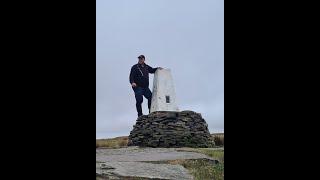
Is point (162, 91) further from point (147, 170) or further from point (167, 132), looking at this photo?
point (147, 170)

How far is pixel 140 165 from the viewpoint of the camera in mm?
6605

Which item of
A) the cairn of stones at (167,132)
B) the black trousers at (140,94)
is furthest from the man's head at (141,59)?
the cairn of stones at (167,132)

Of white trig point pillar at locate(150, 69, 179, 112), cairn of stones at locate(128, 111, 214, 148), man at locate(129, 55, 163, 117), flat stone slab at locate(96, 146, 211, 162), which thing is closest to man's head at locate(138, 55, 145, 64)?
man at locate(129, 55, 163, 117)

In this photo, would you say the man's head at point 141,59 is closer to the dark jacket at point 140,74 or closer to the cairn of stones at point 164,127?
the dark jacket at point 140,74

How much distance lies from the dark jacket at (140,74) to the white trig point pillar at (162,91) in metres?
0.25

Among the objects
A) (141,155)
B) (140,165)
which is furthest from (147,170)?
(141,155)

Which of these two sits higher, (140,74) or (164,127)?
(140,74)

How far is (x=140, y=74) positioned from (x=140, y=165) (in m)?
2.46

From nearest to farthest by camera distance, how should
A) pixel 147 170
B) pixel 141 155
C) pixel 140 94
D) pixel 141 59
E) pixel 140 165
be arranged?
pixel 147 170
pixel 140 165
pixel 141 155
pixel 141 59
pixel 140 94

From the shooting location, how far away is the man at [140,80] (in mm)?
8438
